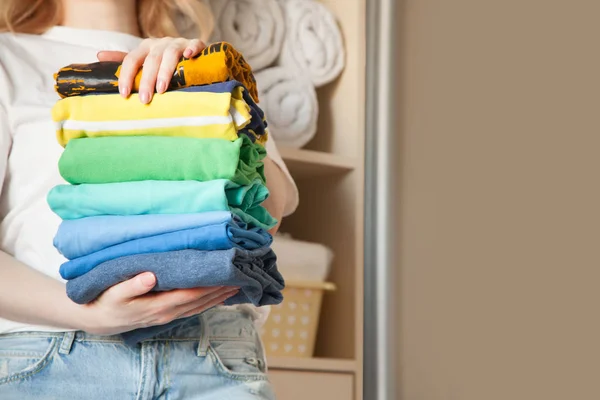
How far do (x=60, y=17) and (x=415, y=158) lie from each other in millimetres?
897

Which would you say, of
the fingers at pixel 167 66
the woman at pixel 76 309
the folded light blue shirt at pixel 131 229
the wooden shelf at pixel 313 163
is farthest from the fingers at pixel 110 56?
the wooden shelf at pixel 313 163

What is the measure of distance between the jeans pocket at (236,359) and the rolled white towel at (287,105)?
68 centimetres

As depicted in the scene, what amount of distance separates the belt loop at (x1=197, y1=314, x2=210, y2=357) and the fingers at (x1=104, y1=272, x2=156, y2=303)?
0.14 metres

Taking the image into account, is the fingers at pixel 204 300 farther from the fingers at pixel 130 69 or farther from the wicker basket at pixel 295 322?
the wicker basket at pixel 295 322

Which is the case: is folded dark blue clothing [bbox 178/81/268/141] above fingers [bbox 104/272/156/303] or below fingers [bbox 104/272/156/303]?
above

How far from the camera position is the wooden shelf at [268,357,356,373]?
1.42 m

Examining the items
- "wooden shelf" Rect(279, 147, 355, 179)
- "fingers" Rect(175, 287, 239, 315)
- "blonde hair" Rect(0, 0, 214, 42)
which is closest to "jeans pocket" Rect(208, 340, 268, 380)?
"fingers" Rect(175, 287, 239, 315)

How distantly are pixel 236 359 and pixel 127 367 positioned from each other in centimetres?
12

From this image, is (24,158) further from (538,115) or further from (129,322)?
(538,115)

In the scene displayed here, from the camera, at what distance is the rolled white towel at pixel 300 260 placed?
1.49 metres

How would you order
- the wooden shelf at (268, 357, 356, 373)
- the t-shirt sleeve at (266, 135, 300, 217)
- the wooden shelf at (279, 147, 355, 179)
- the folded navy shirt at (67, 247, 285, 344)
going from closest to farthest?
the folded navy shirt at (67, 247, 285, 344)
the t-shirt sleeve at (266, 135, 300, 217)
the wooden shelf at (268, 357, 356, 373)
the wooden shelf at (279, 147, 355, 179)

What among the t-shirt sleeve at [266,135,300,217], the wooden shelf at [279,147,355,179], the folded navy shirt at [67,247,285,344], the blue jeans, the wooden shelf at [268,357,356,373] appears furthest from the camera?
the wooden shelf at [279,147,355,179]

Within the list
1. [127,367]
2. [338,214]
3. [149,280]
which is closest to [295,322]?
[338,214]

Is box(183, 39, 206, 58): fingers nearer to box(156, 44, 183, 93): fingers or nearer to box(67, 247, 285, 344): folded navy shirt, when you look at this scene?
box(156, 44, 183, 93): fingers
